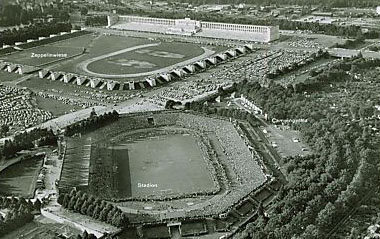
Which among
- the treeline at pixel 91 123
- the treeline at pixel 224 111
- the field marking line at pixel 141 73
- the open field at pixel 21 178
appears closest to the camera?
the open field at pixel 21 178

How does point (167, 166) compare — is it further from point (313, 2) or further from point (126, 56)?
point (313, 2)

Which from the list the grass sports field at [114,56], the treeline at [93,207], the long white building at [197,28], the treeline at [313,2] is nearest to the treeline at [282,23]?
the long white building at [197,28]

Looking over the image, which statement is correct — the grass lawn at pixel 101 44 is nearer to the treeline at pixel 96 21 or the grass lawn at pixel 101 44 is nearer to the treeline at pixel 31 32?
the treeline at pixel 31 32

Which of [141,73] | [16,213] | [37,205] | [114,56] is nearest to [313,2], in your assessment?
[114,56]

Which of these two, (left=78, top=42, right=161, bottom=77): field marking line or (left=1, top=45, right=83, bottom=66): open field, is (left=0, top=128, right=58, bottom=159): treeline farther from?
(left=1, top=45, right=83, bottom=66): open field

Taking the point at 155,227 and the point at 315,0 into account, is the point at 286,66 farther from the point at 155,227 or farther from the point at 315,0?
the point at 315,0
